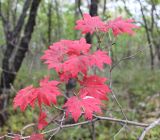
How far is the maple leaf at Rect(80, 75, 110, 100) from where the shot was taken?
6.63 feet

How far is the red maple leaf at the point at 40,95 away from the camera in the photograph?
1.91 m

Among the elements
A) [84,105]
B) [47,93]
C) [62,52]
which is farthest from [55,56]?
[84,105]

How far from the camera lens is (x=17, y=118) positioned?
5.66 metres

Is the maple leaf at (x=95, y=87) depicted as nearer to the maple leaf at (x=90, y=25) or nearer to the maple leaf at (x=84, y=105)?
the maple leaf at (x=84, y=105)

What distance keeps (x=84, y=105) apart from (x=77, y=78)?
0.23 m

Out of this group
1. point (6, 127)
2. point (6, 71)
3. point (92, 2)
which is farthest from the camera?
point (6, 127)

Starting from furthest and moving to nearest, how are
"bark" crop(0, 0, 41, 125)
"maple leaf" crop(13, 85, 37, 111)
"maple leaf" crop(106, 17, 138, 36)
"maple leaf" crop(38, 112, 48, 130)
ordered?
"bark" crop(0, 0, 41, 125)
"maple leaf" crop(38, 112, 48, 130)
"maple leaf" crop(106, 17, 138, 36)
"maple leaf" crop(13, 85, 37, 111)

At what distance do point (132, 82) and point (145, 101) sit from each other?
1.09 meters

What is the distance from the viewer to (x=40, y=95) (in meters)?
1.91

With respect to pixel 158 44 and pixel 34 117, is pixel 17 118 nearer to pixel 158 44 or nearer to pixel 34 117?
pixel 34 117

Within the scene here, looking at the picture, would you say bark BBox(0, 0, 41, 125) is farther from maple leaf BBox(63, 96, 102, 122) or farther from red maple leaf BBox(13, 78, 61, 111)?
maple leaf BBox(63, 96, 102, 122)

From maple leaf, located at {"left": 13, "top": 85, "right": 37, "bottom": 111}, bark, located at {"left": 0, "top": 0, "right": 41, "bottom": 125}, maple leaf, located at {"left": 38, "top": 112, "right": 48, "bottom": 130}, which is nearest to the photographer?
maple leaf, located at {"left": 13, "top": 85, "right": 37, "bottom": 111}

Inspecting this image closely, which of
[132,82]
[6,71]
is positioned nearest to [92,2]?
[6,71]

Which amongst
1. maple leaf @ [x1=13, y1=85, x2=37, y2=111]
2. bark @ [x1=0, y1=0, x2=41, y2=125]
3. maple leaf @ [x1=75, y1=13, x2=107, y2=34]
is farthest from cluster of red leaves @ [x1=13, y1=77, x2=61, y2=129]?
bark @ [x1=0, y1=0, x2=41, y2=125]
